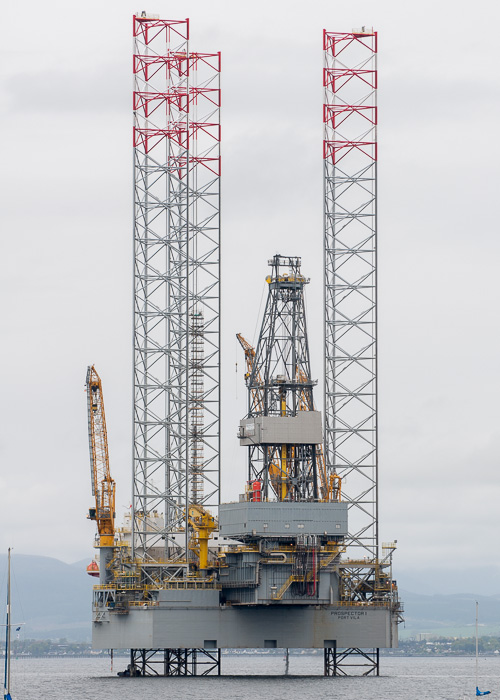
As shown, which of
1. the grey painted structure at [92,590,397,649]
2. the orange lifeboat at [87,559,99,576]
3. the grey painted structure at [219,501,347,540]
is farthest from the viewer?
the orange lifeboat at [87,559,99,576]

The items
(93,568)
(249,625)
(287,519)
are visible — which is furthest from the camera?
(93,568)

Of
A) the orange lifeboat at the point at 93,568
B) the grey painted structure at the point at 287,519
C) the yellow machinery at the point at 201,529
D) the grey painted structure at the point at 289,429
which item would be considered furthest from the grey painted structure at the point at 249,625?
the orange lifeboat at the point at 93,568

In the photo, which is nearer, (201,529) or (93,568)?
(201,529)

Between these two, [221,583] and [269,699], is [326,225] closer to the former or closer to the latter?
[221,583]

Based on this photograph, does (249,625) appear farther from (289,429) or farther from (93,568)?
(93,568)

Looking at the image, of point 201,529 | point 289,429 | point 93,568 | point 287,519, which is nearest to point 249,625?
point 201,529

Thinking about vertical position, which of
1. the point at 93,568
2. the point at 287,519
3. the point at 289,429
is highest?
the point at 289,429

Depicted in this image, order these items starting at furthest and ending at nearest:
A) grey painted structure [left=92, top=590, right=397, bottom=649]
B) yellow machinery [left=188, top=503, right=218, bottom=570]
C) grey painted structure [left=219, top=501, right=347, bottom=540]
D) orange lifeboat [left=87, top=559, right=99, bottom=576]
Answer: orange lifeboat [left=87, top=559, right=99, bottom=576] < yellow machinery [left=188, top=503, right=218, bottom=570] < grey painted structure [left=92, top=590, right=397, bottom=649] < grey painted structure [left=219, top=501, right=347, bottom=540]

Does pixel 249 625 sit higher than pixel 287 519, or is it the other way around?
pixel 287 519

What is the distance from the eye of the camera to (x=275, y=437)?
11350 centimetres

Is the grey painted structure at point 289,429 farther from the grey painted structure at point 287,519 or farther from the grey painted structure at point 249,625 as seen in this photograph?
the grey painted structure at point 249,625

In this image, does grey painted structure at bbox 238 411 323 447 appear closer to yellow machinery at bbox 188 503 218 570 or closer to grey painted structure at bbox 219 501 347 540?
grey painted structure at bbox 219 501 347 540

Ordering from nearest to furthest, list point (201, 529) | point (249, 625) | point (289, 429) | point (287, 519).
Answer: point (287, 519), point (289, 429), point (249, 625), point (201, 529)

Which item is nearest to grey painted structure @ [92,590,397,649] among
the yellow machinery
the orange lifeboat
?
the yellow machinery
